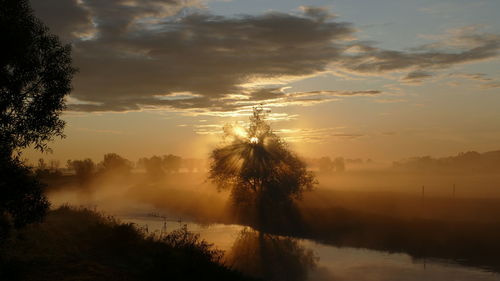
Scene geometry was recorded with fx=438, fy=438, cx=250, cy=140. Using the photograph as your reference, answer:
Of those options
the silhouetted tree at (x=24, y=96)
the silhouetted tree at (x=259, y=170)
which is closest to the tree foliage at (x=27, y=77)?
the silhouetted tree at (x=24, y=96)

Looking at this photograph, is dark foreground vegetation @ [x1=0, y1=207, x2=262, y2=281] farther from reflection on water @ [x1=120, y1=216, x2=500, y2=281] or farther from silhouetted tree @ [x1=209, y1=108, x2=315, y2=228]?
silhouetted tree @ [x1=209, y1=108, x2=315, y2=228]

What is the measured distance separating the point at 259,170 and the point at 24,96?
4529 cm

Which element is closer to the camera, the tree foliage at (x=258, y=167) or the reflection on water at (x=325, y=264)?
the reflection on water at (x=325, y=264)

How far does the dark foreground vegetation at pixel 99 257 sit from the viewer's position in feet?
66.8

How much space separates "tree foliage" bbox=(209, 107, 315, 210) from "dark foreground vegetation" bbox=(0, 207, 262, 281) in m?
34.4

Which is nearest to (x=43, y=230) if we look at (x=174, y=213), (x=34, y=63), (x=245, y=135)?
(x=34, y=63)

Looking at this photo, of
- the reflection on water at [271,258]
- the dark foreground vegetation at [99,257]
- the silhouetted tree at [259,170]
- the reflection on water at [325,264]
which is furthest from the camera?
the silhouetted tree at [259,170]

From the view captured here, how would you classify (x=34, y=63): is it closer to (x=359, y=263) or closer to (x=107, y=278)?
(x=107, y=278)

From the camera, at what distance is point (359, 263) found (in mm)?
40219

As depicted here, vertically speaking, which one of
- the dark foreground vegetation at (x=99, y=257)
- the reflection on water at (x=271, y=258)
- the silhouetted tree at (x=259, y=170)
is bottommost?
the reflection on water at (x=271, y=258)

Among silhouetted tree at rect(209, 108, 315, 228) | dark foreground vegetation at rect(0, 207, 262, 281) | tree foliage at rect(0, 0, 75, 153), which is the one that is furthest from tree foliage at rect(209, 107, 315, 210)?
tree foliage at rect(0, 0, 75, 153)

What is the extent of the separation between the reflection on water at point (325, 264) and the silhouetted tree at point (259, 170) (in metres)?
13.2

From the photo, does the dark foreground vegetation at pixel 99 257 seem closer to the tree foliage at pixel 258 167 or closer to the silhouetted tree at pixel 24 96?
the silhouetted tree at pixel 24 96

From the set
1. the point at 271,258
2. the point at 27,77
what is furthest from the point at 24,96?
the point at 271,258
